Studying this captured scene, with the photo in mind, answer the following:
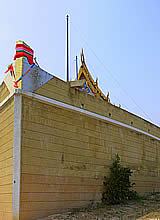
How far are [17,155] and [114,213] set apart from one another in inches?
107

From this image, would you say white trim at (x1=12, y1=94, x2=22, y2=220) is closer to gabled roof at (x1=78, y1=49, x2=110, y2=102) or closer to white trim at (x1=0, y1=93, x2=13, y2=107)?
white trim at (x1=0, y1=93, x2=13, y2=107)

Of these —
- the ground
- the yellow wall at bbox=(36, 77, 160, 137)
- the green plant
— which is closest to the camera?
→ the ground

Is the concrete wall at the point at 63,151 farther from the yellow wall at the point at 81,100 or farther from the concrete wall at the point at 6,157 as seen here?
the concrete wall at the point at 6,157

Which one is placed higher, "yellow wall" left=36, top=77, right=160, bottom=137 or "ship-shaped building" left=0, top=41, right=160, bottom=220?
"yellow wall" left=36, top=77, right=160, bottom=137

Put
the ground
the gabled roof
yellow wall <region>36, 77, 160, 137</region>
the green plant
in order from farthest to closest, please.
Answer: the gabled roof
the green plant
yellow wall <region>36, 77, 160, 137</region>
the ground

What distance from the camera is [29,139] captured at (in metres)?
→ 8.07

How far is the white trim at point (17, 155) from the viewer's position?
7.67m

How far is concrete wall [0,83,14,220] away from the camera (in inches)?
321

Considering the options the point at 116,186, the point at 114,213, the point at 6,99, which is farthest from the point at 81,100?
the point at 114,213

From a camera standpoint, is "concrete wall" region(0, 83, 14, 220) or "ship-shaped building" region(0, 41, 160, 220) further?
"concrete wall" region(0, 83, 14, 220)

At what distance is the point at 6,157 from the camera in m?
8.60

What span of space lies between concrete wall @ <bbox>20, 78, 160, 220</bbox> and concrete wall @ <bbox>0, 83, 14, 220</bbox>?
1.51 ft

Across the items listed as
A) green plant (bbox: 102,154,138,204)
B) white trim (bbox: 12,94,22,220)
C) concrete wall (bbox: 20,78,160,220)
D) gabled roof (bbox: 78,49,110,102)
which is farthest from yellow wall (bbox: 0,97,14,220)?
gabled roof (bbox: 78,49,110,102)

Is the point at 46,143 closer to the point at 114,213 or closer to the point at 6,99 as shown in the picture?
the point at 6,99
